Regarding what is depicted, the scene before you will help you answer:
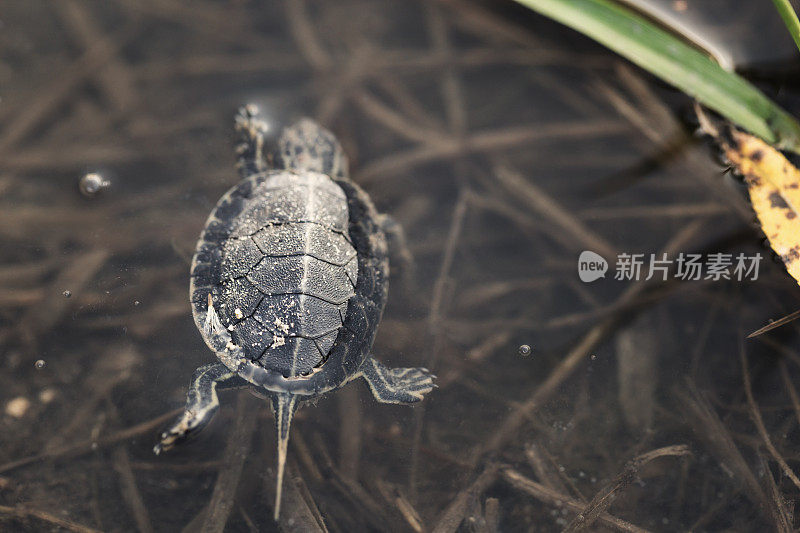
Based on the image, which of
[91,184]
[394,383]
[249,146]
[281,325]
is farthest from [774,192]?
[91,184]

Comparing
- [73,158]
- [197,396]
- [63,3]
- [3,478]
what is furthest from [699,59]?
Answer: [3,478]

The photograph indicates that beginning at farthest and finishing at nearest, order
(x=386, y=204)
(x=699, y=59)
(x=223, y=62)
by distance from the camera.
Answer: (x=223, y=62) < (x=386, y=204) < (x=699, y=59)

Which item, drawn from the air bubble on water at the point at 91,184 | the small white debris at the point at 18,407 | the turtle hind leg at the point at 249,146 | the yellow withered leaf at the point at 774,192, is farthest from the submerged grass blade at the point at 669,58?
the small white debris at the point at 18,407

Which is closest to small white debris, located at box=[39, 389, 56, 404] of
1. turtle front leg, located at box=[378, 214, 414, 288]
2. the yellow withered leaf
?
turtle front leg, located at box=[378, 214, 414, 288]

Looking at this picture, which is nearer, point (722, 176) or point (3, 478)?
point (3, 478)

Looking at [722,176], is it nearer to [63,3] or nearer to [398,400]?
[398,400]

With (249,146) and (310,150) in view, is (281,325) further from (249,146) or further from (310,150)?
(249,146)

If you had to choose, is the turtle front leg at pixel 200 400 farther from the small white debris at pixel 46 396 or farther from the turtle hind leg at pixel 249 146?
the turtle hind leg at pixel 249 146
